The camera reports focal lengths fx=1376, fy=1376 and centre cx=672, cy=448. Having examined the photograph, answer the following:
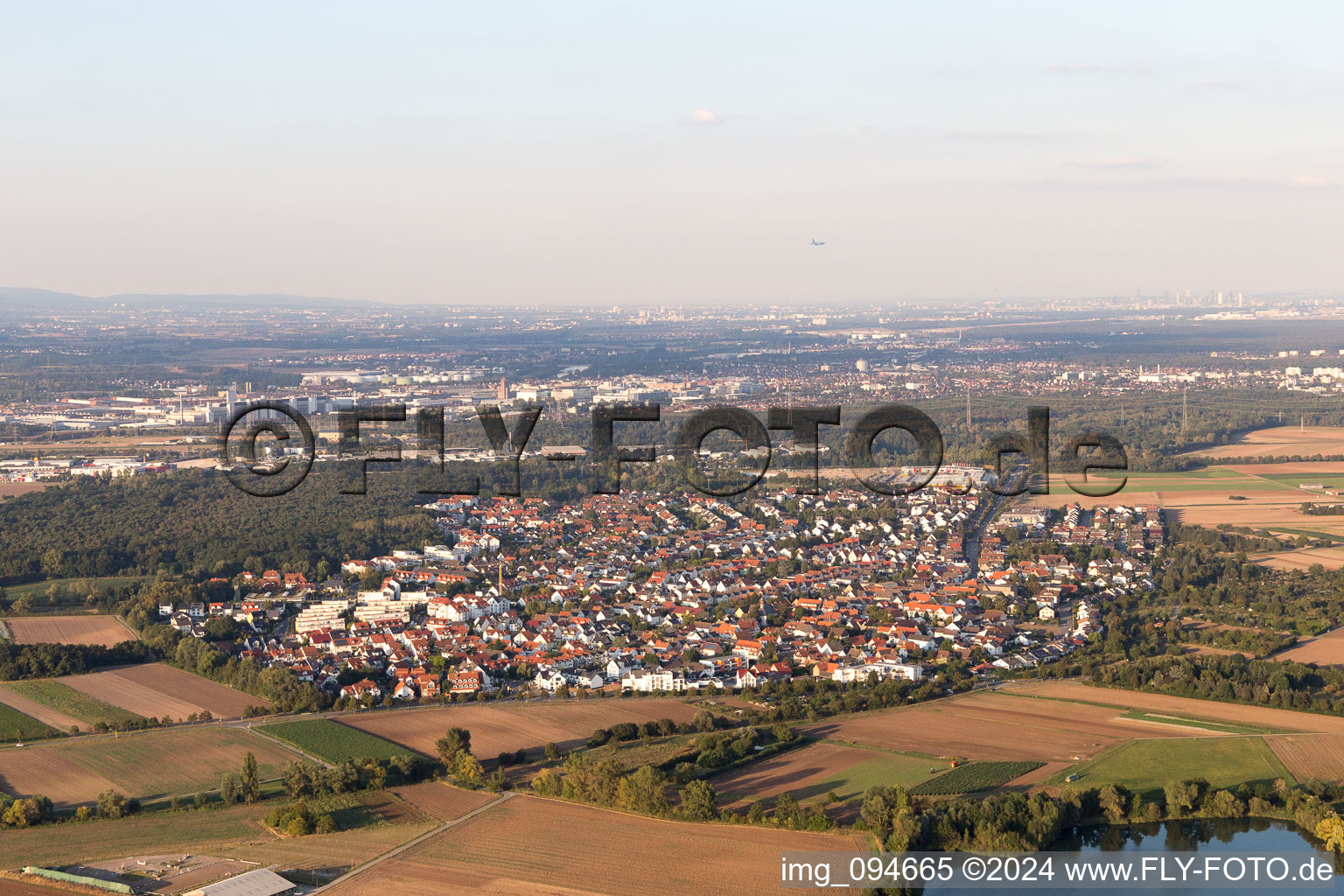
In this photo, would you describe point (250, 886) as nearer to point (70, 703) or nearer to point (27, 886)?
point (27, 886)

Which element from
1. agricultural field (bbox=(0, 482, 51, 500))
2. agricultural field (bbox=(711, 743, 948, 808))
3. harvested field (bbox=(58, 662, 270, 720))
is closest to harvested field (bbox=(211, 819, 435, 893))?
agricultural field (bbox=(711, 743, 948, 808))

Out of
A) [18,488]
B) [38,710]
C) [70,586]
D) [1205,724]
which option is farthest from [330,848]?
[18,488]

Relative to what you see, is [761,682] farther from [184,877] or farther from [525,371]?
[525,371]

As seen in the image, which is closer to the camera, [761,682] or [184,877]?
[184,877]

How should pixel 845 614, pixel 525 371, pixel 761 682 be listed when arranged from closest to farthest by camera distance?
1. pixel 761 682
2. pixel 845 614
3. pixel 525 371

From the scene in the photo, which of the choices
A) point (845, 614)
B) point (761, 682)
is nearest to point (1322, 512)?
point (845, 614)

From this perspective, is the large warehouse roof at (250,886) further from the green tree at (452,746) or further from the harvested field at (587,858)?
the green tree at (452,746)
